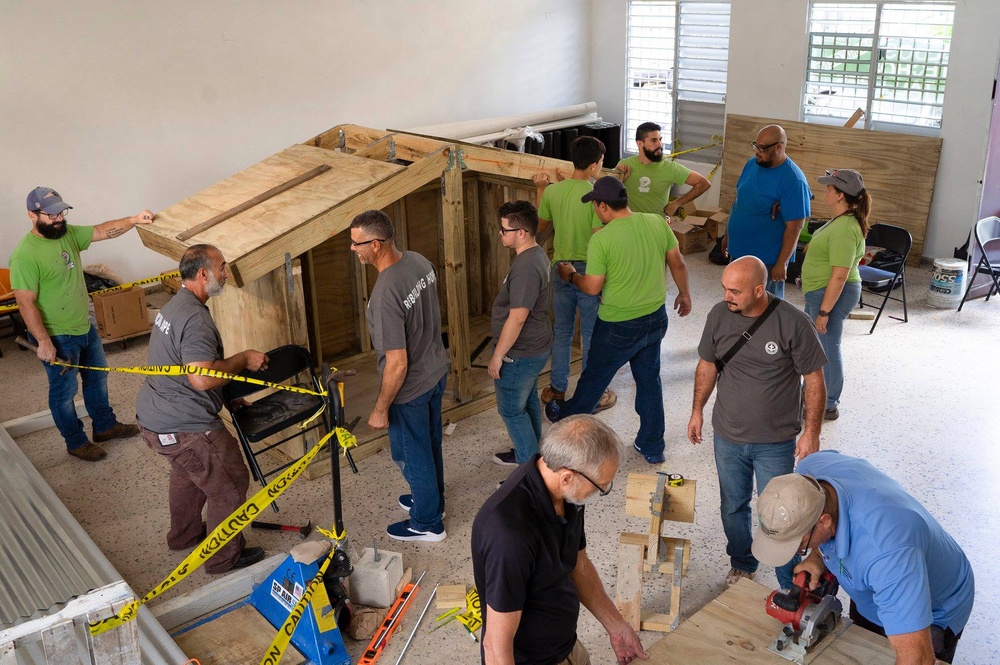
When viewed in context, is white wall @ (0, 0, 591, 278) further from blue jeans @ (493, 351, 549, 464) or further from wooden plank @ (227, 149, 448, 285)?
blue jeans @ (493, 351, 549, 464)

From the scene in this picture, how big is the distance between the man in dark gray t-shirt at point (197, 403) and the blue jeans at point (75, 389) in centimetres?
164

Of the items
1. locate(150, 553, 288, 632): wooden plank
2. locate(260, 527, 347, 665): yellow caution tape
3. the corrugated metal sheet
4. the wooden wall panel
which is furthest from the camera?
the wooden wall panel

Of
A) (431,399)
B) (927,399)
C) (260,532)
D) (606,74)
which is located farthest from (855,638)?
(606,74)

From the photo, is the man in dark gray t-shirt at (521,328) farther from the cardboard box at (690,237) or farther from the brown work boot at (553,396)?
the cardboard box at (690,237)

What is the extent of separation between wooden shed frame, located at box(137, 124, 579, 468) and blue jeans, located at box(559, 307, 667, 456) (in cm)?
115

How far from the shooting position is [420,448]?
5.15 metres

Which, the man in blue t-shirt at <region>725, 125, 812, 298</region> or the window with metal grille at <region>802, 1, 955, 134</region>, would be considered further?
the window with metal grille at <region>802, 1, 955, 134</region>

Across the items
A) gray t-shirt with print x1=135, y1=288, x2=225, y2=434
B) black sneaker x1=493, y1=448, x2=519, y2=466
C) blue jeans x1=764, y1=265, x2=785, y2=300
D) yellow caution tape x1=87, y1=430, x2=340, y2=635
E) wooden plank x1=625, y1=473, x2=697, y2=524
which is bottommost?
black sneaker x1=493, y1=448, x2=519, y2=466

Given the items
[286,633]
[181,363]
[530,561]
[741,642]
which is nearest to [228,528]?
[286,633]

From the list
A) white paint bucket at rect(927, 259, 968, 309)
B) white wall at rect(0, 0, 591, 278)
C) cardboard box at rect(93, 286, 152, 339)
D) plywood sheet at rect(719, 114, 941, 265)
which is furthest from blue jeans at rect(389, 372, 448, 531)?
plywood sheet at rect(719, 114, 941, 265)

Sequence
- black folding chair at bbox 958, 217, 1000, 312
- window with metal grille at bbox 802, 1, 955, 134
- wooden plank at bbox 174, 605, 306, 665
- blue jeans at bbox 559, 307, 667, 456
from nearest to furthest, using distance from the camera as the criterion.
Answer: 1. wooden plank at bbox 174, 605, 306, 665
2. blue jeans at bbox 559, 307, 667, 456
3. black folding chair at bbox 958, 217, 1000, 312
4. window with metal grille at bbox 802, 1, 955, 134

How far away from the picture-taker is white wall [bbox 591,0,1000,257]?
899 cm

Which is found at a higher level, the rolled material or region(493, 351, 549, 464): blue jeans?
the rolled material

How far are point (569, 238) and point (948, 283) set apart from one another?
4.50 meters
